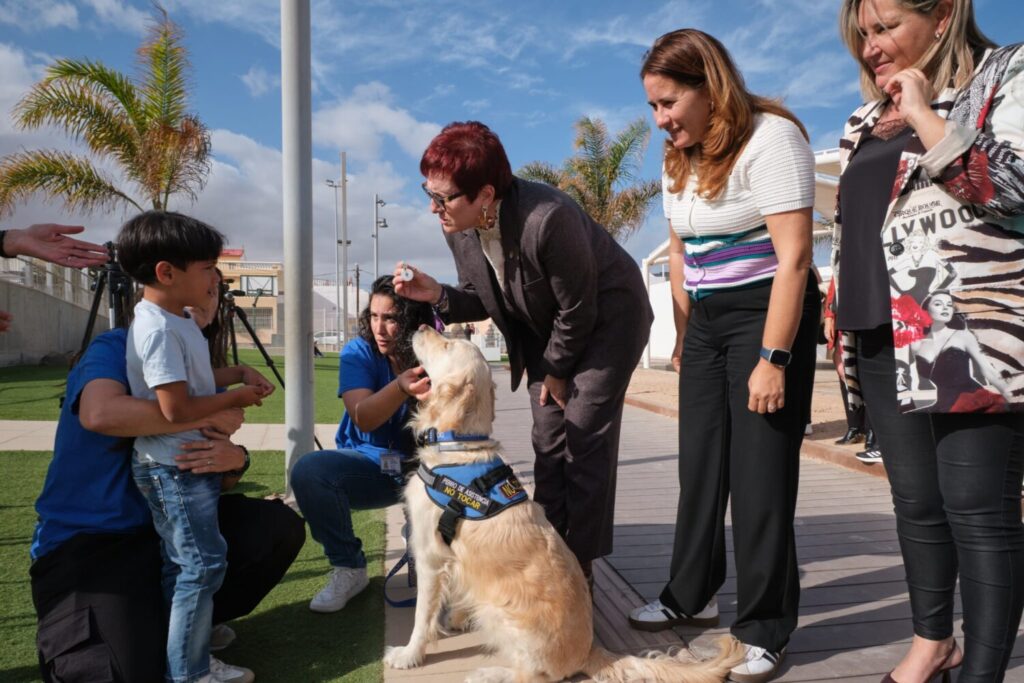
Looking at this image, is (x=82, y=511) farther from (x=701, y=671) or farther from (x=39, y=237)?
(x=701, y=671)

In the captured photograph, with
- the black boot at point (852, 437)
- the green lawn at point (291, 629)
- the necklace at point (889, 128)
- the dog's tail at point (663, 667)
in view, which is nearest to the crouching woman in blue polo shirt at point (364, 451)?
the green lawn at point (291, 629)

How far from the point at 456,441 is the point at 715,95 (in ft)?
5.57

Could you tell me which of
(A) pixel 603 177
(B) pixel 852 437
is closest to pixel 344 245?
(A) pixel 603 177

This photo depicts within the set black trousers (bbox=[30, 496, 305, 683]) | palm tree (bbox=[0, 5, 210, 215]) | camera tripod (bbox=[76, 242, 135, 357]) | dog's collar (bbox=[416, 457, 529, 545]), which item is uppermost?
palm tree (bbox=[0, 5, 210, 215])

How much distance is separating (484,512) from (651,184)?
814 inches

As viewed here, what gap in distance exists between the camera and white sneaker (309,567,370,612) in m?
3.23

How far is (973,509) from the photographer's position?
1977mm

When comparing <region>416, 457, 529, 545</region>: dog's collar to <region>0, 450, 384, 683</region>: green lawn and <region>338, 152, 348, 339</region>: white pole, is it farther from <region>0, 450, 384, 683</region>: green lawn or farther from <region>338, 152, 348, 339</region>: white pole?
<region>338, 152, 348, 339</region>: white pole

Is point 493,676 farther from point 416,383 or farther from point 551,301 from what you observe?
point 551,301

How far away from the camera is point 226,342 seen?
3.25m

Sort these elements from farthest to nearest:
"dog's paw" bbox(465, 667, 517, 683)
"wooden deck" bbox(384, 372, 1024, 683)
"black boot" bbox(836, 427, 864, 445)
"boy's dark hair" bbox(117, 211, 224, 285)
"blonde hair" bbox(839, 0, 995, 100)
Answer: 1. "black boot" bbox(836, 427, 864, 445)
2. "wooden deck" bbox(384, 372, 1024, 683)
3. "dog's paw" bbox(465, 667, 517, 683)
4. "boy's dark hair" bbox(117, 211, 224, 285)
5. "blonde hair" bbox(839, 0, 995, 100)

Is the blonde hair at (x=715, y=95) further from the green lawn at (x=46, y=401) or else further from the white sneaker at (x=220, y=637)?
the green lawn at (x=46, y=401)

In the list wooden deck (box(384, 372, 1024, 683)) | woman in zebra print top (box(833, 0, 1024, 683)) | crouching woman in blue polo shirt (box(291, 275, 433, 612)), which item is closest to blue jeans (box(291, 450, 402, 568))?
crouching woman in blue polo shirt (box(291, 275, 433, 612))

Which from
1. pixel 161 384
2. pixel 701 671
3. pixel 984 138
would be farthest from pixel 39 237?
pixel 984 138
